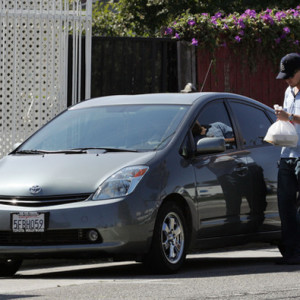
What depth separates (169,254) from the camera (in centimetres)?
925

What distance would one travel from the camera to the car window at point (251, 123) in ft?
34.8

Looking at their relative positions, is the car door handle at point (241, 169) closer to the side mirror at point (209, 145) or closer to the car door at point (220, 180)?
the car door at point (220, 180)

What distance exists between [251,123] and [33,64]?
16.1 ft

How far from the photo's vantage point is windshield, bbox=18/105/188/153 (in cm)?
965

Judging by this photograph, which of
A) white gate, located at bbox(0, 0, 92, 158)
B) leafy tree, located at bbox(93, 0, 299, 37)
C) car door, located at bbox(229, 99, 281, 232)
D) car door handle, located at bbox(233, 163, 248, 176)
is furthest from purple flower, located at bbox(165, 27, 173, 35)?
car door handle, located at bbox(233, 163, 248, 176)

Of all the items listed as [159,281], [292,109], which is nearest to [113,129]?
[292,109]

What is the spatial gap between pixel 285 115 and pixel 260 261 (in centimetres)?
157

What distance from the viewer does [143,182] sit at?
354 inches

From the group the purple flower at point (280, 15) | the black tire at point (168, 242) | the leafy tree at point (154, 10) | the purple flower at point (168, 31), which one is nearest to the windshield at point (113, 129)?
the black tire at point (168, 242)

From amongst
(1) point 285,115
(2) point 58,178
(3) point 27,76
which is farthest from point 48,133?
(3) point 27,76

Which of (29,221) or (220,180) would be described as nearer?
(29,221)

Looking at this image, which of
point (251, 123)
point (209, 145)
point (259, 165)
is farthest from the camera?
point (251, 123)

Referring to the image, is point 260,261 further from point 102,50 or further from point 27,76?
point 102,50

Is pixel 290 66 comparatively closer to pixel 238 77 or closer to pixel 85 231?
pixel 85 231
